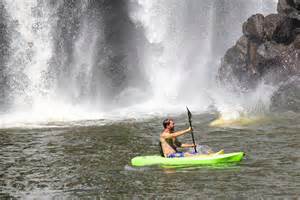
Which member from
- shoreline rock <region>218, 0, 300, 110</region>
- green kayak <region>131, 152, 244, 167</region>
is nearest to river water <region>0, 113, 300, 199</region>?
green kayak <region>131, 152, 244, 167</region>

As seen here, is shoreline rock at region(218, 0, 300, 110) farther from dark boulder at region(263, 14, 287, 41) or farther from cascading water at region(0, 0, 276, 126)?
cascading water at region(0, 0, 276, 126)

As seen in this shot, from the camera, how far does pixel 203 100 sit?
34375 millimetres

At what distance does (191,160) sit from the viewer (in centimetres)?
1584

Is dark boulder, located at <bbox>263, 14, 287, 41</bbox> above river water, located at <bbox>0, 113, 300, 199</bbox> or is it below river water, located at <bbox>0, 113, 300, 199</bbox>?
above

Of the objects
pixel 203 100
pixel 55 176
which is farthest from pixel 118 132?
pixel 203 100

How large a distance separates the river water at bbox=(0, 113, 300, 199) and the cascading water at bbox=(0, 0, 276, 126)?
9.28 m

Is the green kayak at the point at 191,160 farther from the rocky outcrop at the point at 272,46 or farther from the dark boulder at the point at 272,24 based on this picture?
the dark boulder at the point at 272,24

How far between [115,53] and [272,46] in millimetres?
11397

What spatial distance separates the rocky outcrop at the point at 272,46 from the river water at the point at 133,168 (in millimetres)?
5130

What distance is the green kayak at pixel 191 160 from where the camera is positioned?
15.8m

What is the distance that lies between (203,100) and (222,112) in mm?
7706

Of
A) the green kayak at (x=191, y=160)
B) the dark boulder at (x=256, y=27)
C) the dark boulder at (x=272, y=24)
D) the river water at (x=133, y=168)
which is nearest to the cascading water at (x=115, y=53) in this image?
the dark boulder at (x=256, y=27)

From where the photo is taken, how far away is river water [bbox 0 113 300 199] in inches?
535

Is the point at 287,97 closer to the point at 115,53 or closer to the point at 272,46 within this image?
the point at 272,46
